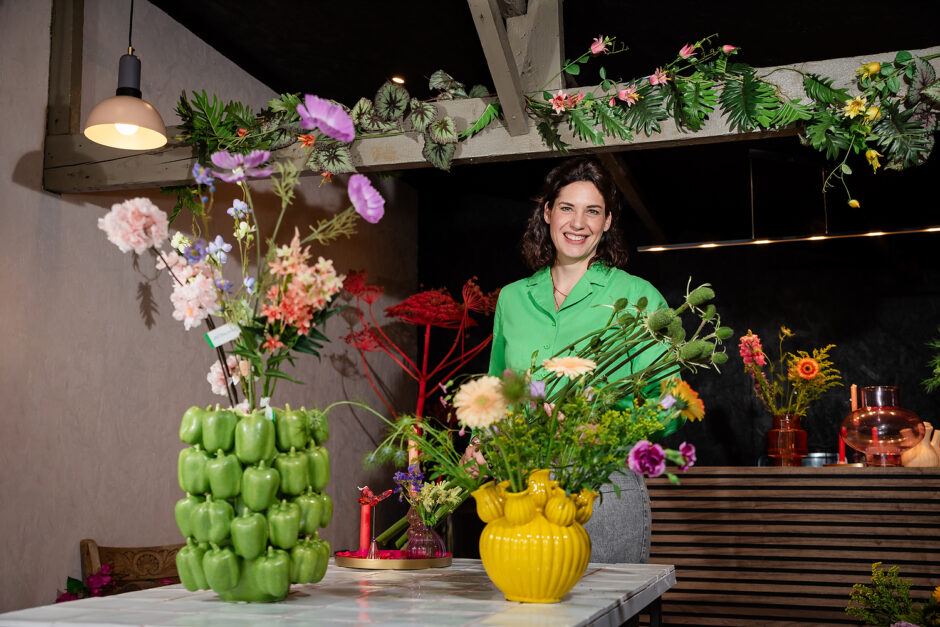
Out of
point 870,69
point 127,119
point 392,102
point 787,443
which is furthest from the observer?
point 787,443

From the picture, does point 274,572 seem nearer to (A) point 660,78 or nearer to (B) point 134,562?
(A) point 660,78

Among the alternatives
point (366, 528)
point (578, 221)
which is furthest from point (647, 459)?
point (578, 221)

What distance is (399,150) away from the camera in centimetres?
308

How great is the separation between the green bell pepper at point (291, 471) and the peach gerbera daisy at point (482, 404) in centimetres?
23

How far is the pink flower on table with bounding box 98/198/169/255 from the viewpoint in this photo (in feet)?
3.71

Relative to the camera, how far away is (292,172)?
1161 mm

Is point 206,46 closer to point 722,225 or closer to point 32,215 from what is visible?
point 32,215

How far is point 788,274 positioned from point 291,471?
5.31m

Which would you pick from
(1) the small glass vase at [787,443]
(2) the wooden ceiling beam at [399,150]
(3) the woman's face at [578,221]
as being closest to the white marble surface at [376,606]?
(3) the woman's face at [578,221]

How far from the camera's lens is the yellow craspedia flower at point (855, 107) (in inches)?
102

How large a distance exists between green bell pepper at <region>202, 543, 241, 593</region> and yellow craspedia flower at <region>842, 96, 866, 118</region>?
2.28 meters

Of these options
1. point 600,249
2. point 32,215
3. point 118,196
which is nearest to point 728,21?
point 600,249

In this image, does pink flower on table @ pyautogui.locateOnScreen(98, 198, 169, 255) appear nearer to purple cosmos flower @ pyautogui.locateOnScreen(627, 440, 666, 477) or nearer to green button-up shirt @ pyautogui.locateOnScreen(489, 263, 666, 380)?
purple cosmos flower @ pyautogui.locateOnScreen(627, 440, 666, 477)

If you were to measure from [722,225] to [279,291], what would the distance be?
5.41 m
